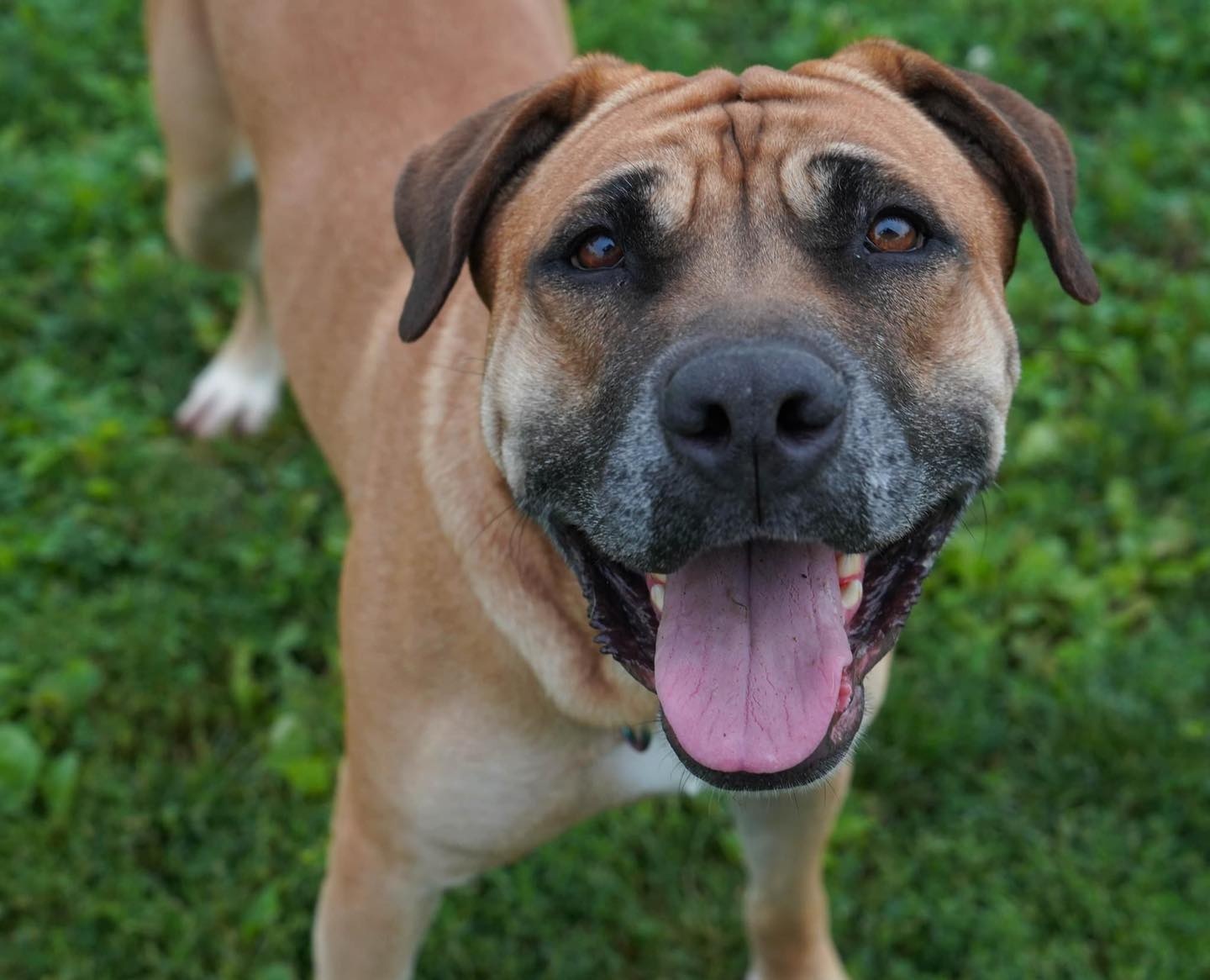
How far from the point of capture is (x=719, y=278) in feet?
7.80

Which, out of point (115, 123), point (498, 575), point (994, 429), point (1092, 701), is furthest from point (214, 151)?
point (1092, 701)

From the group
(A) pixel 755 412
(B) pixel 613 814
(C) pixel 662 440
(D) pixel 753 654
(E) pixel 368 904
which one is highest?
(A) pixel 755 412

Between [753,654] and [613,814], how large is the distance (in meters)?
1.62

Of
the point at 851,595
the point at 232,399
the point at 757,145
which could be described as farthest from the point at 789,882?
the point at 232,399

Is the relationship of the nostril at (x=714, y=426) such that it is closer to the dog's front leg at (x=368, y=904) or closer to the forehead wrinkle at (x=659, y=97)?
the forehead wrinkle at (x=659, y=97)

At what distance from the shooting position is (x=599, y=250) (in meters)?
2.51

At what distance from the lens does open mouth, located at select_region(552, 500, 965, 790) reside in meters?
2.47

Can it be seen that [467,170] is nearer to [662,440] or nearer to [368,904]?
[662,440]

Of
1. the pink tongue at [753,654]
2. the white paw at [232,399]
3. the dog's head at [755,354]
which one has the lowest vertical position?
the white paw at [232,399]

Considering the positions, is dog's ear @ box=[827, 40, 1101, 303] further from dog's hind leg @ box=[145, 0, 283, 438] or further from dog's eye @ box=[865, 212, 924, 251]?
dog's hind leg @ box=[145, 0, 283, 438]

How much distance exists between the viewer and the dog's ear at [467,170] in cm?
267

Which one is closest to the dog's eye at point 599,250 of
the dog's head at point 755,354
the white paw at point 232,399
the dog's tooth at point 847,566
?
the dog's head at point 755,354

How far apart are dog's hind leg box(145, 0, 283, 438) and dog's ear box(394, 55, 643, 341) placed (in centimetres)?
168

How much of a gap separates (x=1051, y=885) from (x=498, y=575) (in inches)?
80.4
